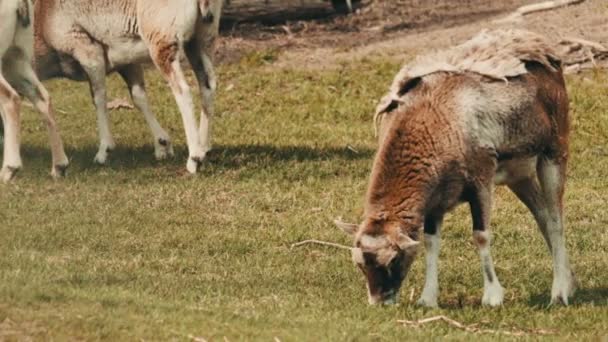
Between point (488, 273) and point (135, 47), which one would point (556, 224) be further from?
point (135, 47)

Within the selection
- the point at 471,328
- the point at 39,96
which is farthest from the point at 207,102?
the point at 471,328

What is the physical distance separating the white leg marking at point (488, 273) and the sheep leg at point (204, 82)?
18.5 ft

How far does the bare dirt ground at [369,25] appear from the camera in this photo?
768 inches

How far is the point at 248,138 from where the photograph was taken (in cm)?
1627

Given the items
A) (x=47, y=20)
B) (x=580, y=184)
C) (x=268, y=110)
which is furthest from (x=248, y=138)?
(x=580, y=184)

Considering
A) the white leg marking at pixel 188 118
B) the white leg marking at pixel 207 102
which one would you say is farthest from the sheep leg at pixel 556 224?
the white leg marking at pixel 207 102

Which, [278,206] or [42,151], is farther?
[42,151]

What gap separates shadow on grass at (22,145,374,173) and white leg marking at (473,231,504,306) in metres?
5.16

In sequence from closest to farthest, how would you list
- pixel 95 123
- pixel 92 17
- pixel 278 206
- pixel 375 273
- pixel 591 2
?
1. pixel 375 273
2. pixel 278 206
3. pixel 92 17
4. pixel 95 123
5. pixel 591 2

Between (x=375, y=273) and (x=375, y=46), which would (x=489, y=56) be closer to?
(x=375, y=273)

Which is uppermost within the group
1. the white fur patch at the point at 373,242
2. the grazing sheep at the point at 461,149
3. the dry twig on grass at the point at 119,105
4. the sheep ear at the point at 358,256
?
the grazing sheep at the point at 461,149

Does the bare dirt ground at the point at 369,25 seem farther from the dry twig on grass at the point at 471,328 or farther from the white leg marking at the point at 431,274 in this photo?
the dry twig on grass at the point at 471,328

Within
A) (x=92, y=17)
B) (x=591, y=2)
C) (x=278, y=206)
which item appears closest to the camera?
(x=278, y=206)

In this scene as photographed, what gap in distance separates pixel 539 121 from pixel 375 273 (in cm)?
148
